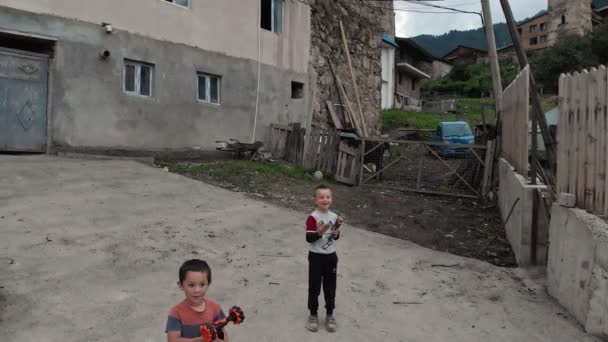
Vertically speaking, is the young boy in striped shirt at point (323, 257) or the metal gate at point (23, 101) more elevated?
the metal gate at point (23, 101)

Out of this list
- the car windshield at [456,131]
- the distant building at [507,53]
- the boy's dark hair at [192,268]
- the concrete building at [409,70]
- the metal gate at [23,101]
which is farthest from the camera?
the distant building at [507,53]

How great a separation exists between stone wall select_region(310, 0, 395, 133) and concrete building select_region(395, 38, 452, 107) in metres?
22.0

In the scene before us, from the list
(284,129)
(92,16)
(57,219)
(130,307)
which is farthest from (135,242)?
(284,129)

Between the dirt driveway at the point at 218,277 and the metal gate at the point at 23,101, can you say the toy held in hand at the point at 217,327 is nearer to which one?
the dirt driveway at the point at 218,277

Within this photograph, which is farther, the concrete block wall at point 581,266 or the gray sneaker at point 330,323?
the gray sneaker at point 330,323

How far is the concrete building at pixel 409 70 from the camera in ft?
135

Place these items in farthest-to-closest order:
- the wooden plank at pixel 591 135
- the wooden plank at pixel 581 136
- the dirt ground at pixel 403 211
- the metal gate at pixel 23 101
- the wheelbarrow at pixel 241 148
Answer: the wheelbarrow at pixel 241 148 < the metal gate at pixel 23 101 < the dirt ground at pixel 403 211 < the wooden plank at pixel 581 136 < the wooden plank at pixel 591 135

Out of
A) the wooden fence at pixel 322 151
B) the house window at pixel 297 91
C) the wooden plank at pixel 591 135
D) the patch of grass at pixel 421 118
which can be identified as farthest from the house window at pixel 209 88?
the patch of grass at pixel 421 118

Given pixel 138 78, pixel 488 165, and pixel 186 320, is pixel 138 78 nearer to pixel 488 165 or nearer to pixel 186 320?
pixel 488 165

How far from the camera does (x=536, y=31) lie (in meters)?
70.1

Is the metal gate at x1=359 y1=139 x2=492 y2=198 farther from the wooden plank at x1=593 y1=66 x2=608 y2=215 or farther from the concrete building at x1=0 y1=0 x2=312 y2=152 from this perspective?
the wooden plank at x1=593 y1=66 x2=608 y2=215

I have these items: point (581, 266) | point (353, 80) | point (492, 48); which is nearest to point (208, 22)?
point (353, 80)

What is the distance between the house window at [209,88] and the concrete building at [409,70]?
1179 inches

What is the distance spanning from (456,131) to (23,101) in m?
17.8
